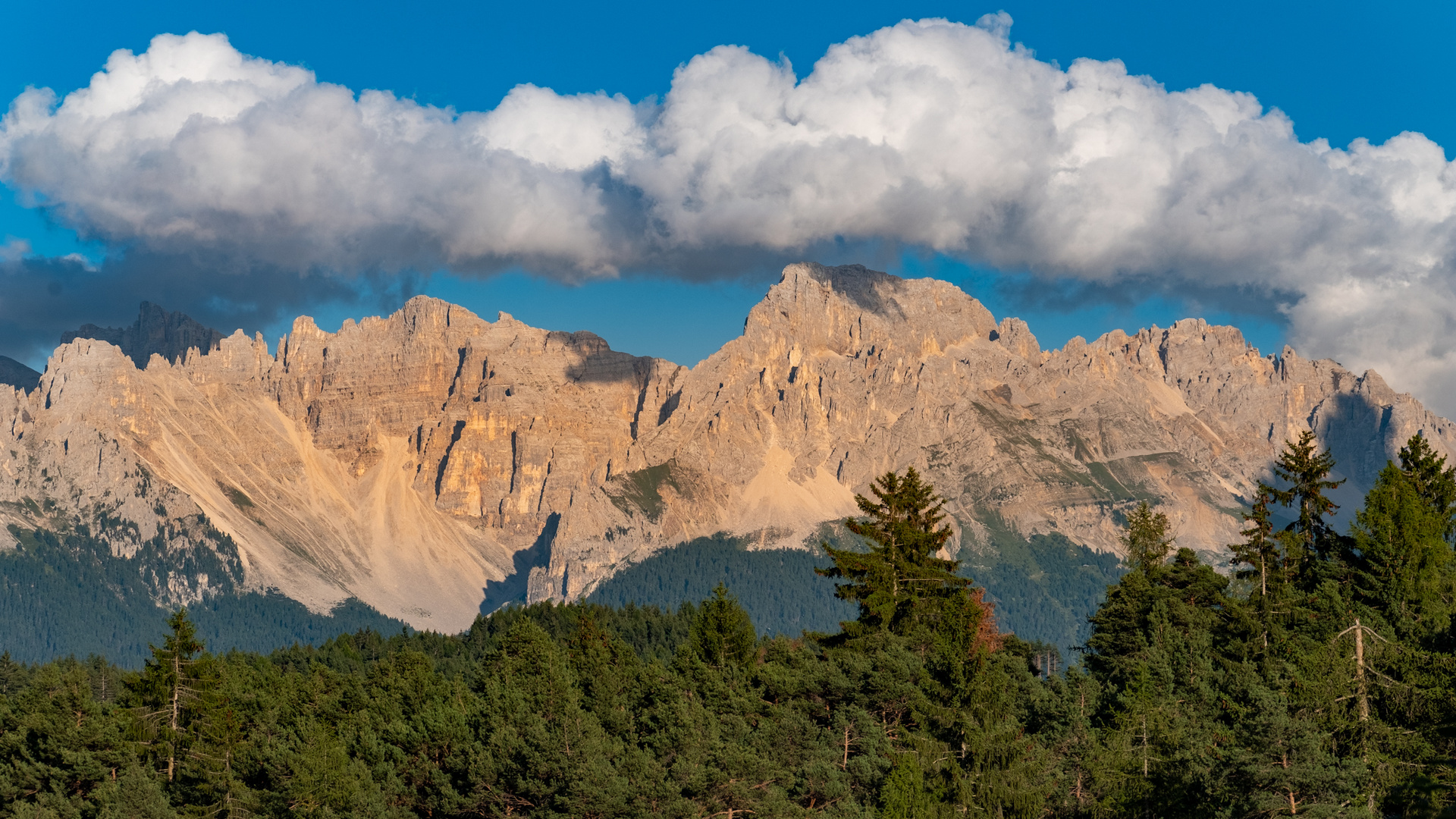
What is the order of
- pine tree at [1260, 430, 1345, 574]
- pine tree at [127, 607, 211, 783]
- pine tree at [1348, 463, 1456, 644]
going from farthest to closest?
pine tree at [127, 607, 211, 783]
pine tree at [1260, 430, 1345, 574]
pine tree at [1348, 463, 1456, 644]

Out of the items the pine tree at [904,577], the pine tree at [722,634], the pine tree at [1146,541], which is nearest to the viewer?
the pine tree at [904,577]

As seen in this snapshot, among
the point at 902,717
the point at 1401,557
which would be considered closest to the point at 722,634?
the point at 902,717

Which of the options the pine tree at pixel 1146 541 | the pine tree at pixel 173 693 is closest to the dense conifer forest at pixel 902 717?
the pine tree at pixel 173 693

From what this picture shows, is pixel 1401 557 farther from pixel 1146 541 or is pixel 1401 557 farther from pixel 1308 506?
pixel 1146 541

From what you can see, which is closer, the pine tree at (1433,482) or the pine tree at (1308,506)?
the pine tree at (1433,482)

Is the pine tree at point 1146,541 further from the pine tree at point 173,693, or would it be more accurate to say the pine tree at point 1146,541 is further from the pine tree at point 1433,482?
the pine tree at point 173,693

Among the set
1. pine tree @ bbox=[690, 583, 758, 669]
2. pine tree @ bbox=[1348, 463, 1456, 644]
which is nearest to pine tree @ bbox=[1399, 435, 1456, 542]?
pine tree @ bbox=[1348, 463, 1456, 644]

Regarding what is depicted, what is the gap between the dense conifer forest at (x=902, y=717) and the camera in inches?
2192

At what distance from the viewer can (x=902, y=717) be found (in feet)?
247

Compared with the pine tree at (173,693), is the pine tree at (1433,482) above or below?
above

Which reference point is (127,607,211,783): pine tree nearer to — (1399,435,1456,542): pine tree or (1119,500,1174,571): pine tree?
(1119,500,1174,571): pine tree

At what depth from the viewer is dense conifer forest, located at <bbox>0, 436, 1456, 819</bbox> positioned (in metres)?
55.7

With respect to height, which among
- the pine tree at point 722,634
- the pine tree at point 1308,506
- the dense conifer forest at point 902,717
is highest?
the pine tree at point 1308,506

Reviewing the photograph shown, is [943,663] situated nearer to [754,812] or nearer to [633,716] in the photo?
[754,812]
